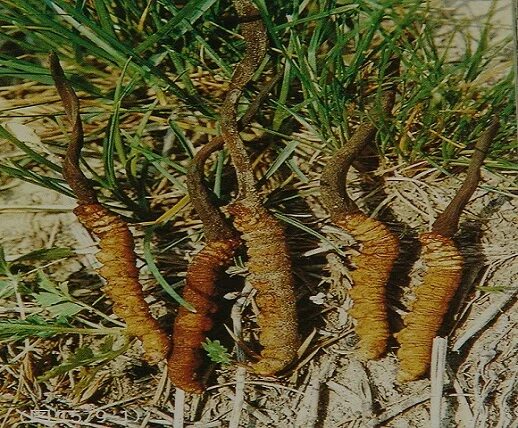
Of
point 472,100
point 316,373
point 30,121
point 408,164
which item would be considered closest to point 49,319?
point 30,121

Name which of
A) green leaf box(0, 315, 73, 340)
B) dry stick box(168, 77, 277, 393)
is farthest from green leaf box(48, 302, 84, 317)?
dry stick box(168, 77, 277, 393)

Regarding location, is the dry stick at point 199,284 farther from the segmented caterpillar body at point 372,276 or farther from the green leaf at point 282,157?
the segmented caterpillar body at point 372,276

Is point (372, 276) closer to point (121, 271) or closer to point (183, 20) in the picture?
point (121, 271)

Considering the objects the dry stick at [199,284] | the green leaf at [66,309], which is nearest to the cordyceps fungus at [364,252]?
the dry stick at [199,284]

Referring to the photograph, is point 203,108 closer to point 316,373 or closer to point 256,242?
point 256,242

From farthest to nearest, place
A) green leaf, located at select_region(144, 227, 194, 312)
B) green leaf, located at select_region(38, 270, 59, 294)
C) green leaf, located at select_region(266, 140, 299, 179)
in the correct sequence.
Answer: green leaf, located at select_region(266, 140, 299, 179) < green leaf, located at select_region(38, 270, 59, 294) < green leaf, located at select_region(144, 227, 194, 312)

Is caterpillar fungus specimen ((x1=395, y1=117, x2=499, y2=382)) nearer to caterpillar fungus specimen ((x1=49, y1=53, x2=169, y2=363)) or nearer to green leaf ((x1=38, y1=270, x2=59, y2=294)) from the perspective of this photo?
caterpillar fungus specimen ((x1=49, y1=53, x2=169, y2=363))
